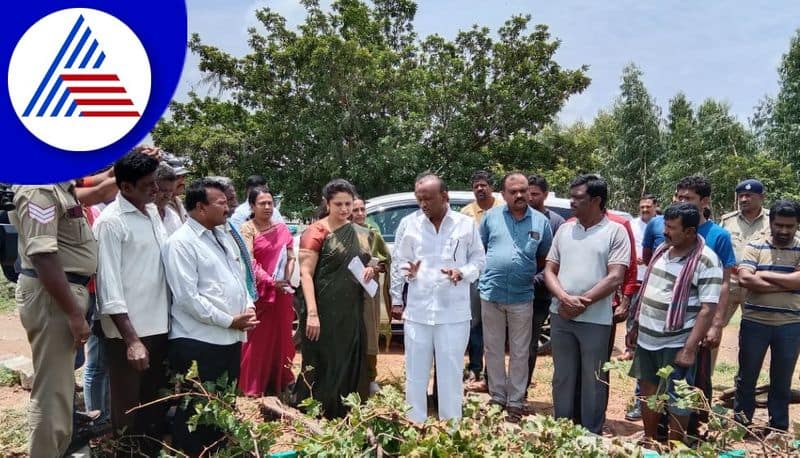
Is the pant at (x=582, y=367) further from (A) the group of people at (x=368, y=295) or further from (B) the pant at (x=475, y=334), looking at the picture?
(B) the pant at (x=475, y=334)

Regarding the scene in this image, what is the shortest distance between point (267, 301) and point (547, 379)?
2771 millimetres

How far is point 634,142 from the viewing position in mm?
26031

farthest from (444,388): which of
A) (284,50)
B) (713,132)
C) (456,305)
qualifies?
(713,132)

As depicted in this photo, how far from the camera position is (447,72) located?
1520 cm

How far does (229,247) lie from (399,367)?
10.7ft

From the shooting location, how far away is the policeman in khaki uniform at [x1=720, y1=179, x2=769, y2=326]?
4.66 metres

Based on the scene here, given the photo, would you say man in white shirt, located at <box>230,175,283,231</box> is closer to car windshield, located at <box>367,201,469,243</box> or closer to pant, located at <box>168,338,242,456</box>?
car windshield, located at <box>367,201,469,243</box>

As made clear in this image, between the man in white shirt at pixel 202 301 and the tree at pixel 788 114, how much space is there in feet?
74.4

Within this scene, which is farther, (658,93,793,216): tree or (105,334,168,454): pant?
(658,93,793,216): tree

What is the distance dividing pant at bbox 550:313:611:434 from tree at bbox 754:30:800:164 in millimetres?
20849

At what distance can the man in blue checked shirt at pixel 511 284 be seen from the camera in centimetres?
435

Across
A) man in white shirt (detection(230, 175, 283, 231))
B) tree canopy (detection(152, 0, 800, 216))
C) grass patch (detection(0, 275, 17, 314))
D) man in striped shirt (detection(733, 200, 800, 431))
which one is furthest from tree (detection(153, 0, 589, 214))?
man in striped shirt (detection(733, 200, 800, 431))

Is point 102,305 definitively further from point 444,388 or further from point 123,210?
point 444,388

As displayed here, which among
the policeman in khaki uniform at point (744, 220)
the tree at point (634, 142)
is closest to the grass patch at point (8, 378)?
the policeman in khaki uniform at point (744, 220)
